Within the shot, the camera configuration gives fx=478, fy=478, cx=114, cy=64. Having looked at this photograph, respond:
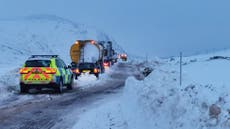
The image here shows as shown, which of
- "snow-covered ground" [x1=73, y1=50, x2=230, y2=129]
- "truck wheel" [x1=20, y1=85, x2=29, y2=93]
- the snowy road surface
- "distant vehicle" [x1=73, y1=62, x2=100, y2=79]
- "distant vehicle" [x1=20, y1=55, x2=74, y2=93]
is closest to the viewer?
"snow-covered ground" [x1=73, y1=50, x2=230, y2=129]

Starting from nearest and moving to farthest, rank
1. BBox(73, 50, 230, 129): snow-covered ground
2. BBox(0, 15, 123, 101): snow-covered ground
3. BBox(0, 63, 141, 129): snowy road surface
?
1. BBox(73, 50, 230, 129): snow-covered ground
2. BBox(0, 63, 141, 129): snowy road surface
3. BBox(0, 15, 123, 101): snow-covered ground

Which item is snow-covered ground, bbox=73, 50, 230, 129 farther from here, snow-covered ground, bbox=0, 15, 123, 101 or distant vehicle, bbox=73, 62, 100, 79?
snow-covered ground, bbox=0, 15, 123, 101

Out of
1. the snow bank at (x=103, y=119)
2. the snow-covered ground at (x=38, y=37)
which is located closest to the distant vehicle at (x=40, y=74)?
the snow bank at (x=103, y=119)

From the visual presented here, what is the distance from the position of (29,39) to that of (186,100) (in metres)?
150

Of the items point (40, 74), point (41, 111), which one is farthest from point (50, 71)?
point (41, 111)

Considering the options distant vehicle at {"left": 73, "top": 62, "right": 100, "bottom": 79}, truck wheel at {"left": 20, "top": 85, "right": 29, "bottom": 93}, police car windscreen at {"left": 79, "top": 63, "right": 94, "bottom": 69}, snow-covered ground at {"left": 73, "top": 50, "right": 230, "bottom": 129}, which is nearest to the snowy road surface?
snow-covered ground at {"left": 73, "top": 50, "right": 230, "bottom": 129}

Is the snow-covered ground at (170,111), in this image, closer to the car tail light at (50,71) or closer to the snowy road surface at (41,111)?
the snowy road surface at (41,111)

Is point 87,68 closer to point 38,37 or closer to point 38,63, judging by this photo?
point 38,63

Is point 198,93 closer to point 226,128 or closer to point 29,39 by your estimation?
point 226,128

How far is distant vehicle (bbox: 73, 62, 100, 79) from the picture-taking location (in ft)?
119

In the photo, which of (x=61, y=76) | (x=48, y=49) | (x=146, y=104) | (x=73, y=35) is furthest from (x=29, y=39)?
(x=146, y=104)

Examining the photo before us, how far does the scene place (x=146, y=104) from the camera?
10531 millimetres

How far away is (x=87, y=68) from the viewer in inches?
1449

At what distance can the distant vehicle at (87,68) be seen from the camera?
119 feet
